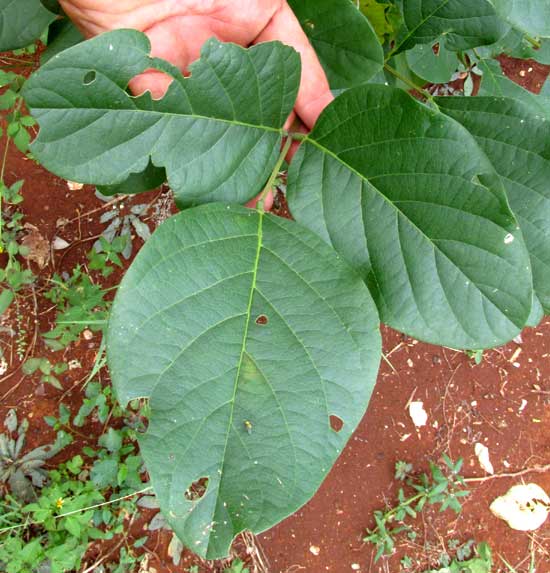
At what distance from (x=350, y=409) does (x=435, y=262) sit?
0.23 metres

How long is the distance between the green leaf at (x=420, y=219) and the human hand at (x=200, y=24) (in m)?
0.18

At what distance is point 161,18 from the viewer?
107 cm

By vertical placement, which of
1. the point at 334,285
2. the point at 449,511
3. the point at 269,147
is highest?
the point at 269,147

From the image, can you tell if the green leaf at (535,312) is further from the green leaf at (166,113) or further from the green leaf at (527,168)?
the green leaf at (166,113)

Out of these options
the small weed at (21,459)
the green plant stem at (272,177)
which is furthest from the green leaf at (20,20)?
Result: the small weed at (21,459)

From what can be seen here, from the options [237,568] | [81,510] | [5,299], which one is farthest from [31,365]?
[237,568]

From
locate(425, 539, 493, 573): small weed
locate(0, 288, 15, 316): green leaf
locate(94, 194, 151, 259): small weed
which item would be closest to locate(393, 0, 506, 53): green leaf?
locate(94, 194, 151, 259): small weed

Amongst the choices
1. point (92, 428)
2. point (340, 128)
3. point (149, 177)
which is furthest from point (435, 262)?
point (92, 428)

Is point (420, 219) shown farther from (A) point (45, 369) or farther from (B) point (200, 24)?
(A) point (45, 369)

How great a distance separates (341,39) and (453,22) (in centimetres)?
19

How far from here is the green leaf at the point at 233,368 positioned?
2.62 feet

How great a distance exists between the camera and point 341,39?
3.29ft

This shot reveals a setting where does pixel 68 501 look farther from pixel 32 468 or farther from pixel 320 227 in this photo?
pixel 320 227

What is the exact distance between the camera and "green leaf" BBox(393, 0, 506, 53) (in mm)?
979
